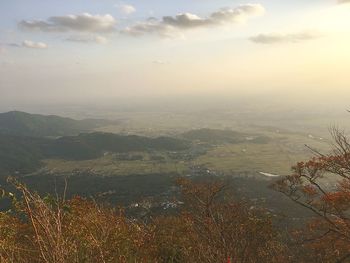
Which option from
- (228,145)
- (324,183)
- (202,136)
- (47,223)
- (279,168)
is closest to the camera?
(47,223)

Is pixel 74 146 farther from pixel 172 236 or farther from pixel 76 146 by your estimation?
pixel 172 236

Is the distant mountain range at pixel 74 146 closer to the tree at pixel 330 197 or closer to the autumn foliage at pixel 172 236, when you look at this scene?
the autumn foliage at pixel 172 236

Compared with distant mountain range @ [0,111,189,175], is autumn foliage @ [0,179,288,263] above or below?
above

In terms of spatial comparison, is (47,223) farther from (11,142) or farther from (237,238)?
(11,142)

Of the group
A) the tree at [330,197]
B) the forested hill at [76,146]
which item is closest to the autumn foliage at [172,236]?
the tree at [330,197]

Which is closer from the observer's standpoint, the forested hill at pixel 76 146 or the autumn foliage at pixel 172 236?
the autumn foliage at pixel 172 236

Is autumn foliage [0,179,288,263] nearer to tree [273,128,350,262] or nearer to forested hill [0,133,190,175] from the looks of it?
tree [273,128,350,262]

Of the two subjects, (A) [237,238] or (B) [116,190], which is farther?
(B) [116,190]

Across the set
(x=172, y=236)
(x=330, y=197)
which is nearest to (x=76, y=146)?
(x=172, y=236)

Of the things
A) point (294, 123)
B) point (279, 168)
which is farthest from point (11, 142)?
point (294, 123)

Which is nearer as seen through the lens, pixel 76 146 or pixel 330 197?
pixel 330 197

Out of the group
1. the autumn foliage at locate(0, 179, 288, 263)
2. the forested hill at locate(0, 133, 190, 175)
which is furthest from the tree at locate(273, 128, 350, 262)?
the forested hill at locate(0, 133, 190, 175)
